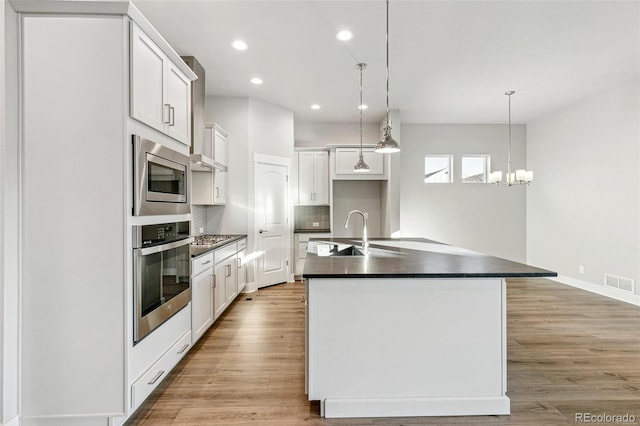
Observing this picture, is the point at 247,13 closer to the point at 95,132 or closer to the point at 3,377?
the point at 95,132

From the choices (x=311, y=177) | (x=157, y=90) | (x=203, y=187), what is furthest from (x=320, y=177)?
(x=157, y=90)

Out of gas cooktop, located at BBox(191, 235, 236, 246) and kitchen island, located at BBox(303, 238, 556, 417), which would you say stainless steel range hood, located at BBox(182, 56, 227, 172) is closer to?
gas cooktop, located at BBox(191, 235, 236, 246)

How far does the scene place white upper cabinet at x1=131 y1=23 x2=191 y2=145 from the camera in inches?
69.9

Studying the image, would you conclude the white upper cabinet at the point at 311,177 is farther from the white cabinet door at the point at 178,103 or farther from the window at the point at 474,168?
the white cabinet door at the point at 178,103

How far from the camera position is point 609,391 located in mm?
2164

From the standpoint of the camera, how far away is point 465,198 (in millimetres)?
6250

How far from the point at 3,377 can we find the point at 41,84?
151 centimetres

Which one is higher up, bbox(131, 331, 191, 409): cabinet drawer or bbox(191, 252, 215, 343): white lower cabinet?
bbox(191, 252, 215, 343): white lower cabinet

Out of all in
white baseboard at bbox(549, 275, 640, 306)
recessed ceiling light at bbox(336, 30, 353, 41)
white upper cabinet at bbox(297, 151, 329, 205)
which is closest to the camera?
recessed ceiling light at bbox(336, 30, 353, 41)

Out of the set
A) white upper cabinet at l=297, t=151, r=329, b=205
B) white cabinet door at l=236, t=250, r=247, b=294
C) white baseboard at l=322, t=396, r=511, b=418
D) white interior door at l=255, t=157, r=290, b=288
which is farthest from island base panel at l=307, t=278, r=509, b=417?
white upper cabinet at l=297, t=151, r=329, b=205

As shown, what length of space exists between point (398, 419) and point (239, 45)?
3557 mm

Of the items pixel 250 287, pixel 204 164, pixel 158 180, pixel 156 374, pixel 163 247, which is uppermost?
pixel 204 164

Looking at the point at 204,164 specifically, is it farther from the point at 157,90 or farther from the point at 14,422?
the point at 14,422

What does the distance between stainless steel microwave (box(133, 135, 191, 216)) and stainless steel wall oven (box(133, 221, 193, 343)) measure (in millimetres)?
117
